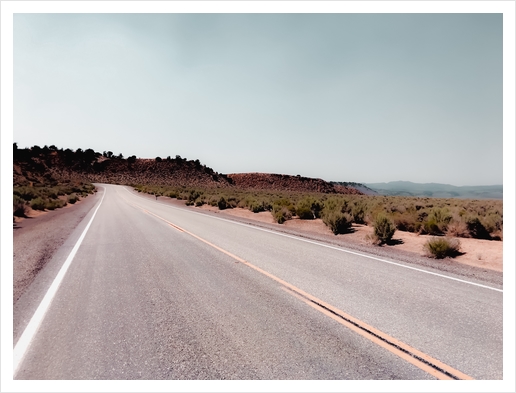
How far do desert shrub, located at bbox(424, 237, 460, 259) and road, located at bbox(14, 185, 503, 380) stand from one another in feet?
7.36

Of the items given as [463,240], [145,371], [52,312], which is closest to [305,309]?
[145,371]

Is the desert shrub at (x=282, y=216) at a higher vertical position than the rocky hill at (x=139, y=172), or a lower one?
lower

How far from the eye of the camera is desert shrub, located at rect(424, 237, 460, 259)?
30.1 feet

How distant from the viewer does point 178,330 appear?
13.7ft

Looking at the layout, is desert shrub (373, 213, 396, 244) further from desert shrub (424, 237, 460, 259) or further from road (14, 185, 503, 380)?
road (14, 185, 503, 380)

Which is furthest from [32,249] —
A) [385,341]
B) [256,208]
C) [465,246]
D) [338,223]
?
[256,208]

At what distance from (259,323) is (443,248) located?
742 cm

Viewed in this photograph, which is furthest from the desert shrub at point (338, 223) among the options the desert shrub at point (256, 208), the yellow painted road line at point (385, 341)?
the desert shrub at point (256, 208)

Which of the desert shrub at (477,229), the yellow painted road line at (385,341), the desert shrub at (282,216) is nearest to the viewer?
the yellow painted road line at (385,341)

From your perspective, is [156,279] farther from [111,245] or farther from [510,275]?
[510,275]

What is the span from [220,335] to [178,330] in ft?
2.05

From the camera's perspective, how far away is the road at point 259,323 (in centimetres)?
339

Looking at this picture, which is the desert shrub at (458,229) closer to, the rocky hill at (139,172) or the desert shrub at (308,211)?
the desert shrub at (308,211)

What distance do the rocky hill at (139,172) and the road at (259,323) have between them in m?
111
